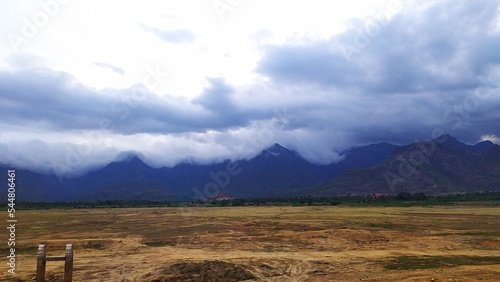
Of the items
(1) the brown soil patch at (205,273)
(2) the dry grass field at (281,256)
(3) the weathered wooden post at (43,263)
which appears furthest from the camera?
(2) the dry grass field at (281,256)

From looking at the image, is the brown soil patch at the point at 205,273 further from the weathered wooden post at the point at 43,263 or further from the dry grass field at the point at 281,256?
the weathered wooden post at the point at 43,263

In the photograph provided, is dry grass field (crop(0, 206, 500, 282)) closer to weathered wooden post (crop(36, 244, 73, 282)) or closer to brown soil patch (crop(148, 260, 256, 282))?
brown soil patch (crop(148, 260, 256, 282))

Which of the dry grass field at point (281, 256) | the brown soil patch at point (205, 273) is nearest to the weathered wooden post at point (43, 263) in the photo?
the brown soil patch at point (205, 273)

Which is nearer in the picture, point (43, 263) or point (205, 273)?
A: point (43, 263)

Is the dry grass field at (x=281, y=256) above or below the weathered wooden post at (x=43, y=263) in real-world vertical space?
below

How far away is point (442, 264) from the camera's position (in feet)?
74.3

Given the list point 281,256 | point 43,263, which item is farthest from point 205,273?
point 43,263

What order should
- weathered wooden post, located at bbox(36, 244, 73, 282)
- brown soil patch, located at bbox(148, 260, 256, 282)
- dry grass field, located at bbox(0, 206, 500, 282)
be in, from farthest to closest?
1. dry grass field, located at bbox(0, 206, 500, 282)
2. brown soil patch, located at bbox(148, 260, 256, 282)
3. weathered wooden post, located at bbox(36, 244, 73, 282)

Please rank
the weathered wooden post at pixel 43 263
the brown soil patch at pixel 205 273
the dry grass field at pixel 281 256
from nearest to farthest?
the weathered wooden post at pixel 43 263
the brown soil patch at pixel 205 273
the dry grass field at pixel 281 256

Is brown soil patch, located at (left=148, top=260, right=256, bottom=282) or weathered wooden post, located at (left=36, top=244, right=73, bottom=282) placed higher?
weathered wooden post, located at (left=36, top=244, right=73, bottom=282)

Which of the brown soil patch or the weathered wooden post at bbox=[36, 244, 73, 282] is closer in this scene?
the weathered wooden post at bbox=[36, 244, 73, 282]

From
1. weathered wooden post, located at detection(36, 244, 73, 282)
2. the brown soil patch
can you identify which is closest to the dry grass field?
the brown soil patch

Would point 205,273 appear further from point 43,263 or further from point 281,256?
point 43,263

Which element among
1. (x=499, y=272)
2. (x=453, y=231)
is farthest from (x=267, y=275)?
(x=453, y=231)
